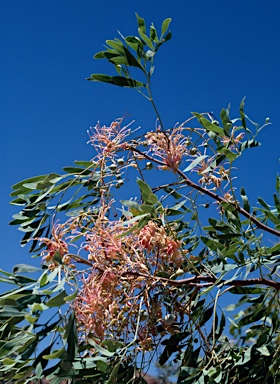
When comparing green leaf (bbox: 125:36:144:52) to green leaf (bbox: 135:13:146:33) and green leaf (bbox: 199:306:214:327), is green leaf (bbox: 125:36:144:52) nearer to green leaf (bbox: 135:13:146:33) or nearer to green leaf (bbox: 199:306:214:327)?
green leaf (bbox: 135:13:146:33)

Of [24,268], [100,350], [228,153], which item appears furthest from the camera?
[228,153]

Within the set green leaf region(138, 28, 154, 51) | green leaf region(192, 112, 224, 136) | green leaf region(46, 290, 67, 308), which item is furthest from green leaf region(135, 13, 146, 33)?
green leaf region(46, 290, 67, 308)

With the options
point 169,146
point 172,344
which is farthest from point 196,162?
point 172,344

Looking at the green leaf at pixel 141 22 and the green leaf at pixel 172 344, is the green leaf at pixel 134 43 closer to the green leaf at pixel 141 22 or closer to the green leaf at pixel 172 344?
the green leaf at pixel 141 22

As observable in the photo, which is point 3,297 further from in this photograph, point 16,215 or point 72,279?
point 16,215

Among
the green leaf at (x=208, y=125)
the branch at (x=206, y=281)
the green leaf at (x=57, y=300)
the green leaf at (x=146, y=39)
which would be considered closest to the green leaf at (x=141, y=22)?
the green leaf at (x=146, y=39)

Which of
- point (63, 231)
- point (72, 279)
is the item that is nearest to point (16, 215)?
point (63, 231)

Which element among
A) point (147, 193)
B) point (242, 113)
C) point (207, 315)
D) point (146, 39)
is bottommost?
point (207, 315)

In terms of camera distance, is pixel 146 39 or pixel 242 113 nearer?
pixel 146 39

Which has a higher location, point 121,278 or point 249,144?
point 249,144

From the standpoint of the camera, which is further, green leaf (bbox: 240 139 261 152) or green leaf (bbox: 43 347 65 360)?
green leaf (bbox: 240 139 261 152)

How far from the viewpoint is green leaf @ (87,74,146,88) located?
5.73ft

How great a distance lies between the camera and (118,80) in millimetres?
1778

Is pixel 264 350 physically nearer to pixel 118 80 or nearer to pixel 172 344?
pixel 172 344
